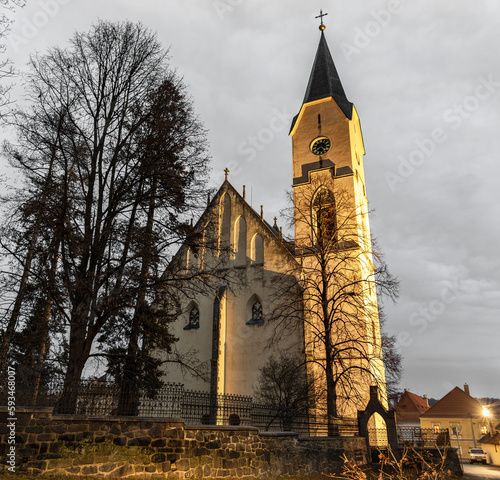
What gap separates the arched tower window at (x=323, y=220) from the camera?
18.3 metres

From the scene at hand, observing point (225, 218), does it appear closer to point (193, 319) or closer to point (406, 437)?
point (193, 319)

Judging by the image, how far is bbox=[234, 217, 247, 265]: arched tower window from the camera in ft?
78.4

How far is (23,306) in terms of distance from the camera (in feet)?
36.7

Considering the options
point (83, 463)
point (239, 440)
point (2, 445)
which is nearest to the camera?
point (2, 445)

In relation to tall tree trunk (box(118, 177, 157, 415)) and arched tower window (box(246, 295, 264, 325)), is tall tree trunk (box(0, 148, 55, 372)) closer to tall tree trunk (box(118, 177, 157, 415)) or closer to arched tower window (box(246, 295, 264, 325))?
Result: tall tree trunk (box(118, 177, 157, 415))

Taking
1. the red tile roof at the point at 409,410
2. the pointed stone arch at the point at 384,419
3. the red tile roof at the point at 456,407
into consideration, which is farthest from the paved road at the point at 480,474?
the red tile roof at the point at 409,410

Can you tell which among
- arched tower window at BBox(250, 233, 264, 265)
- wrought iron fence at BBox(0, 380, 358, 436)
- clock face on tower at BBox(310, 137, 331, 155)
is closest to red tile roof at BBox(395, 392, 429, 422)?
clock face on tower at BBox(310, 137, 331, 155)

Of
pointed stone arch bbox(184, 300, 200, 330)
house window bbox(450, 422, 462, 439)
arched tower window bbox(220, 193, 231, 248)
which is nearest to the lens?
pointed stone arch bbox(184, 300, 200, 330)

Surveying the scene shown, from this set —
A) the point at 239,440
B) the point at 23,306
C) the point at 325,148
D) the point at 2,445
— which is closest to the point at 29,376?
the point at 23,306

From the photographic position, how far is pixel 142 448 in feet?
29.4

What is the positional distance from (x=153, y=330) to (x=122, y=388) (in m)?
3.70

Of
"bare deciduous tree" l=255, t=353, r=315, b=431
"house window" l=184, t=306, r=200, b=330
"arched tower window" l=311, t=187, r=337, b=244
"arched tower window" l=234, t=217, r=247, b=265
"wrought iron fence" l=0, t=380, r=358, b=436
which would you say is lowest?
"wrought iron fence" l=0, t=380, r=358, b=436

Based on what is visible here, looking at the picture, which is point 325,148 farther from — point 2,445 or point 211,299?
point 2,445

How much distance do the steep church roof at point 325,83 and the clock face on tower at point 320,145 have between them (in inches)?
82.7
